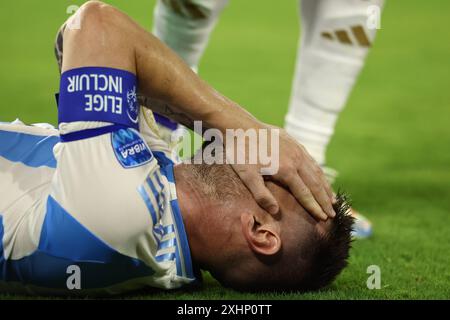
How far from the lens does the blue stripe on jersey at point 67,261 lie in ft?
5.46

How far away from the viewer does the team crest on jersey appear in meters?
1.71

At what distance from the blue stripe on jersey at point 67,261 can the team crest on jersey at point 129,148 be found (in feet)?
0.53

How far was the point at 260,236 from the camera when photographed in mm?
1817

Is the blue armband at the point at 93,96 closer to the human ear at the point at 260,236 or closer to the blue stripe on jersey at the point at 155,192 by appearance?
the blue stripe on jersey at the point at 155,192

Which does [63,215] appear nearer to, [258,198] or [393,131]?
[258,198]

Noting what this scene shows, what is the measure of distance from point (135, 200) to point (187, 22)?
130 centimetres

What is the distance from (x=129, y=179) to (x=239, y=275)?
0.36 m

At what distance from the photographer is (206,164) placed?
190 centimetres

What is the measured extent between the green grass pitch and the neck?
10cm

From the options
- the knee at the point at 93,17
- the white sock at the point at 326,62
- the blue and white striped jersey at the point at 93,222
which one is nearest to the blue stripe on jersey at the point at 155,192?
the blue and white striped jersey at the point at 93,222

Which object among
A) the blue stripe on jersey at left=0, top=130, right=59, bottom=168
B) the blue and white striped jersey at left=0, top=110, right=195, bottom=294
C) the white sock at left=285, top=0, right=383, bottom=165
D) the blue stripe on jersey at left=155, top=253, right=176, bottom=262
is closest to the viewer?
the blue and white striped jersey at left=0, top=110, right=195, bottom=294

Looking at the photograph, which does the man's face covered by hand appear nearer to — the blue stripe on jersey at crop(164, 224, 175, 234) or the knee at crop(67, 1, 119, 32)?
the blue stripe on jersey at crop(164, 224, 175, 234)

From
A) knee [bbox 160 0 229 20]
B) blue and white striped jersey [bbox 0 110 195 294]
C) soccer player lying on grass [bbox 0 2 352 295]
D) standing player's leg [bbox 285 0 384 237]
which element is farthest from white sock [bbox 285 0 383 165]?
blue and white striped jersey [bbox 0 110 195 294]
